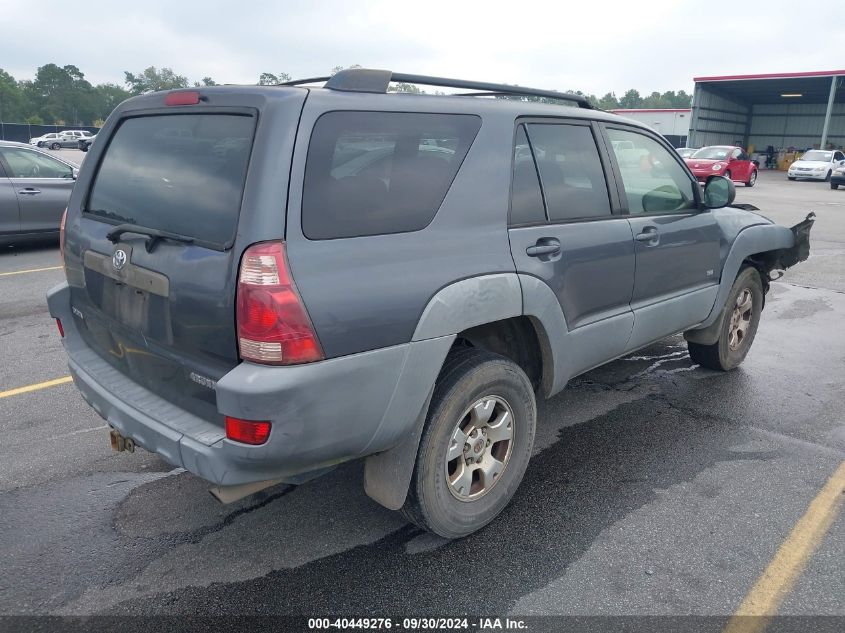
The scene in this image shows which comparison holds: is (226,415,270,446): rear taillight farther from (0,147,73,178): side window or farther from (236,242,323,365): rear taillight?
(0,147,73,178): side window

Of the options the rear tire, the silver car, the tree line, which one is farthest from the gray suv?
the tree line

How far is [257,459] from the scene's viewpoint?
2.20 meters

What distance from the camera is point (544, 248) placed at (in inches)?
118

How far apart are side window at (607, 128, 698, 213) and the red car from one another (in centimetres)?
2226

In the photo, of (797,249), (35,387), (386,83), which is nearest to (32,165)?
(35,387)

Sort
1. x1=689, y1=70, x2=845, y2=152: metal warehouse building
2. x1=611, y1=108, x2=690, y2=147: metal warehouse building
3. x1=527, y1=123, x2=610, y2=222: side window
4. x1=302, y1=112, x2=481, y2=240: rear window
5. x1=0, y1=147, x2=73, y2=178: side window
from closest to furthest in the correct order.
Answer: x1=302, y1=112, x2=481, y2=240: rear window
x1=527, y1=123, x2=610, y2=222: side window
x1=0, y1=147, x2=73, y2=178: side window
x1=689, y1=70, x2=845, y2=152: metal warehouse building
x1=611, y1=108, x2=690, y2=147: metal warehouse building

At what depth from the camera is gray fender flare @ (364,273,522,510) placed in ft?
8.05

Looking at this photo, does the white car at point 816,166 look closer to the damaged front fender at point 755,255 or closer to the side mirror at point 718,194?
the damaged front fender at point 755,255

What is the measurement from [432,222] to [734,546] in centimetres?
192

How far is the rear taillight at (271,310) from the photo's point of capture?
84.3 inches

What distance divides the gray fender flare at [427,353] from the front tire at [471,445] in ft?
0.24

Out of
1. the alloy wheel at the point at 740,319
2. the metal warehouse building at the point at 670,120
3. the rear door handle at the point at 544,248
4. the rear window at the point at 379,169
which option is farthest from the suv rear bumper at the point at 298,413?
the metal warehouse building at the point at 670,120

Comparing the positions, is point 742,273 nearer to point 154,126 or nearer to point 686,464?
point 686,464

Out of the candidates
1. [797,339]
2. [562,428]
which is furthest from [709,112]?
[562,428]
